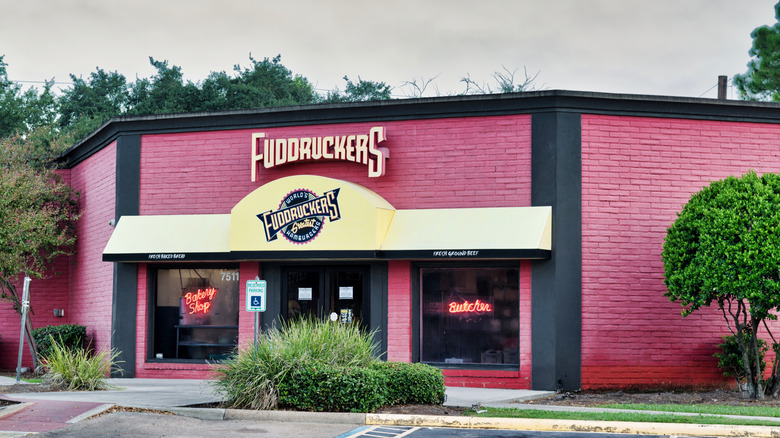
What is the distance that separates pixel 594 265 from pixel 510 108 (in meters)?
3.67

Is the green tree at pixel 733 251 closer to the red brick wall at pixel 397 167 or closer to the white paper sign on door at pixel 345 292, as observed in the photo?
the red brick wall at pixel 397 167

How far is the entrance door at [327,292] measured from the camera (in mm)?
18766

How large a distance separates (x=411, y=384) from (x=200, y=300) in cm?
797

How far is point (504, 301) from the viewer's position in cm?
1786

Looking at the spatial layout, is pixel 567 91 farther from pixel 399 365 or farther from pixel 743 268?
pixel 399 365

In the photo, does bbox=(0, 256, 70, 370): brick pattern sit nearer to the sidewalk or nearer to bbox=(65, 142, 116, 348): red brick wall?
bbox=(65, 142, 116, 348): red brick wall

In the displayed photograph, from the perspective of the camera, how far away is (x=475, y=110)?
59.6 feet

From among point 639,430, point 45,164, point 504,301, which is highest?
point 45,164

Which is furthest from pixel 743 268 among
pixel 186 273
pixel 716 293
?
pixel 186 273

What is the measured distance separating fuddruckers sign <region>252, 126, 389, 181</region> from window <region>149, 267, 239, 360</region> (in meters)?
2.73

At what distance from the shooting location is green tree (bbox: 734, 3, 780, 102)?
37625 millimetres

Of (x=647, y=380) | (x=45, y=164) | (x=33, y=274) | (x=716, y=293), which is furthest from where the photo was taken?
(x=45, y=164)

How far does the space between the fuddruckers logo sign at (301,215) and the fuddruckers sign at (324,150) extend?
1.08 metres

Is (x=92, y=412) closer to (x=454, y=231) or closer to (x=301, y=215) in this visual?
(x=301, y=215)
